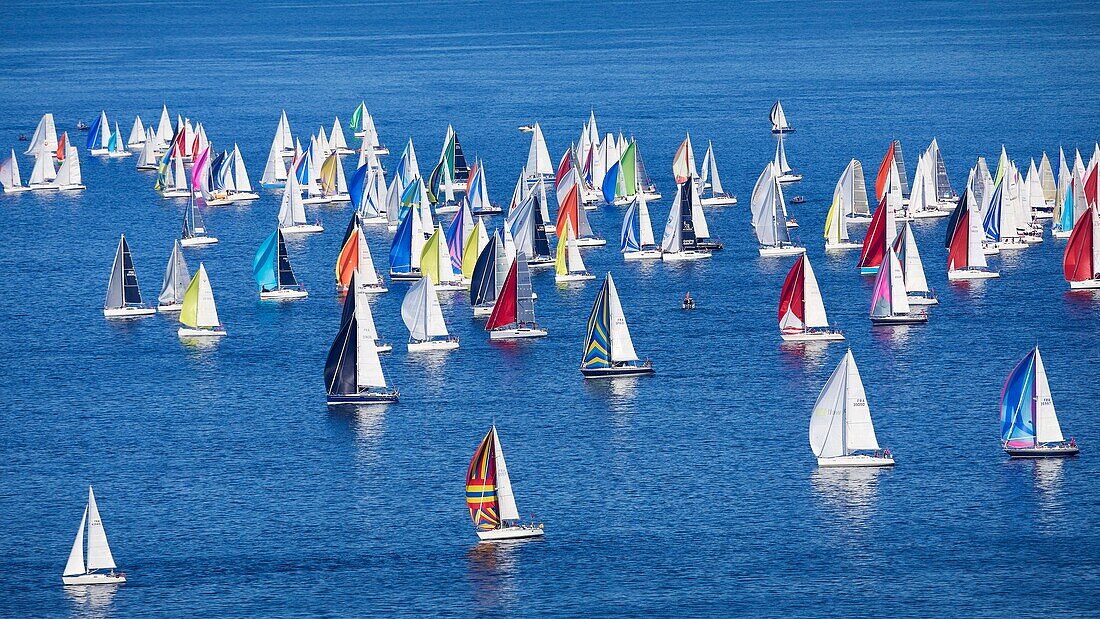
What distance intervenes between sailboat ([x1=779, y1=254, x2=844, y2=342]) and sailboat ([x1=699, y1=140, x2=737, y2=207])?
168ft

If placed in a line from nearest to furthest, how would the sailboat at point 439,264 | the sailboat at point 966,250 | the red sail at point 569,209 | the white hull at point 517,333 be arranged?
the white hull at point 517,333
the sailboat at point 439,264
the sailboat at point 966,250
the red sail at point 569,209

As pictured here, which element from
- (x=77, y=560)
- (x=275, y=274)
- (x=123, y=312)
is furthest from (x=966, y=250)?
(x=77, y=560)

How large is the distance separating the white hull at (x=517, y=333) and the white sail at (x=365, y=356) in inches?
589

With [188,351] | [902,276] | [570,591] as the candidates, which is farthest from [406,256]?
[570,591]

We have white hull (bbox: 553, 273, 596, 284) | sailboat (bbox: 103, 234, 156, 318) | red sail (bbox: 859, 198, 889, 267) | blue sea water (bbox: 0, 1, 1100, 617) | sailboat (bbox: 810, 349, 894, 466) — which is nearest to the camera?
blue sea water (bbox: 0, 1, 1100, 617)

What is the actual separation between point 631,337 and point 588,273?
1851 centimetres

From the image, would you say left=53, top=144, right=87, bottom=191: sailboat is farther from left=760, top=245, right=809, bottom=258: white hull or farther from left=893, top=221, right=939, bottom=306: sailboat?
left=893, top=221, right=939, bottom=306: sailboat

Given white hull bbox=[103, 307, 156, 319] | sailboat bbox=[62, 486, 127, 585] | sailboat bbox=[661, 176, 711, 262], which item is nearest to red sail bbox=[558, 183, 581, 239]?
sailboat bbox=[661, 176, 711, 262]

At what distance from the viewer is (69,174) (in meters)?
196

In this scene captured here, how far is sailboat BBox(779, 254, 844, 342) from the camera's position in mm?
119438

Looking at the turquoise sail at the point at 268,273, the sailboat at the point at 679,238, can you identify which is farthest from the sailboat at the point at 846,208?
the turquoise sail at the point at 268,273

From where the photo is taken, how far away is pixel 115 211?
587 ft

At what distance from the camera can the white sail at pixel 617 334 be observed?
111688 millimetres

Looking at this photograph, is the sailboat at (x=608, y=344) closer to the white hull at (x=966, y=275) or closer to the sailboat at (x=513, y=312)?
the sailboat at (x=513, y=312)
